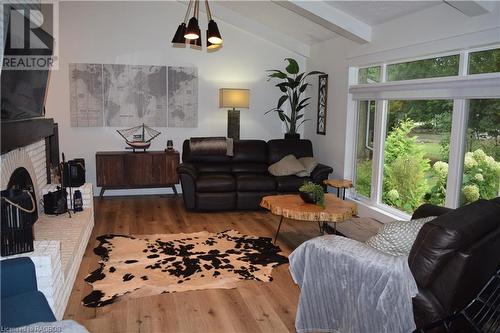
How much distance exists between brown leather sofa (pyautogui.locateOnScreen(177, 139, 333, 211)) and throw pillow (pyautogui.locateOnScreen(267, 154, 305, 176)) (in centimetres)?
9

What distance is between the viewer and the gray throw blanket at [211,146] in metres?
6.17

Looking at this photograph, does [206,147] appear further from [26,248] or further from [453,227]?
[453,227]

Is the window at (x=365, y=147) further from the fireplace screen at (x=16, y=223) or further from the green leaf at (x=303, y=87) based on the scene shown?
the fireplace screen at (x=16, y=223)

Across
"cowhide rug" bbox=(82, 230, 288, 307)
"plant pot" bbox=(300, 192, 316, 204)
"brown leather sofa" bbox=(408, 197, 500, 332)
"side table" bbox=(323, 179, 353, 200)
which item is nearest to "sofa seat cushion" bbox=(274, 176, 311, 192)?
"side table" bbox=(323, 179, 353, 200)

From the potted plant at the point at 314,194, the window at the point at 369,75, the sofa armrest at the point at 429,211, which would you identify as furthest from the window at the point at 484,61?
the potted plant at the point at 314,194

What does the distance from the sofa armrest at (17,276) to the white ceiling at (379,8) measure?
13.4ft

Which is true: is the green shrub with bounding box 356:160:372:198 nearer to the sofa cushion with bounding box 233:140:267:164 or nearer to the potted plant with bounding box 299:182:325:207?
the sofa cushion with bounding box 233:140:267:164

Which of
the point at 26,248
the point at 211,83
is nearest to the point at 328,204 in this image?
the point at 26,248

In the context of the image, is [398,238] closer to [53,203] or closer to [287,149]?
[53,203]

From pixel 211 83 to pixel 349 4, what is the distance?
278 centimetres

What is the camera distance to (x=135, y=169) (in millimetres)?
6133

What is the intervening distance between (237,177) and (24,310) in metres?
A: 3.98

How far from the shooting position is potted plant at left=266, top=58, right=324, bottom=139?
672cm

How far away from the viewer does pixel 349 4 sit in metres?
4.70
